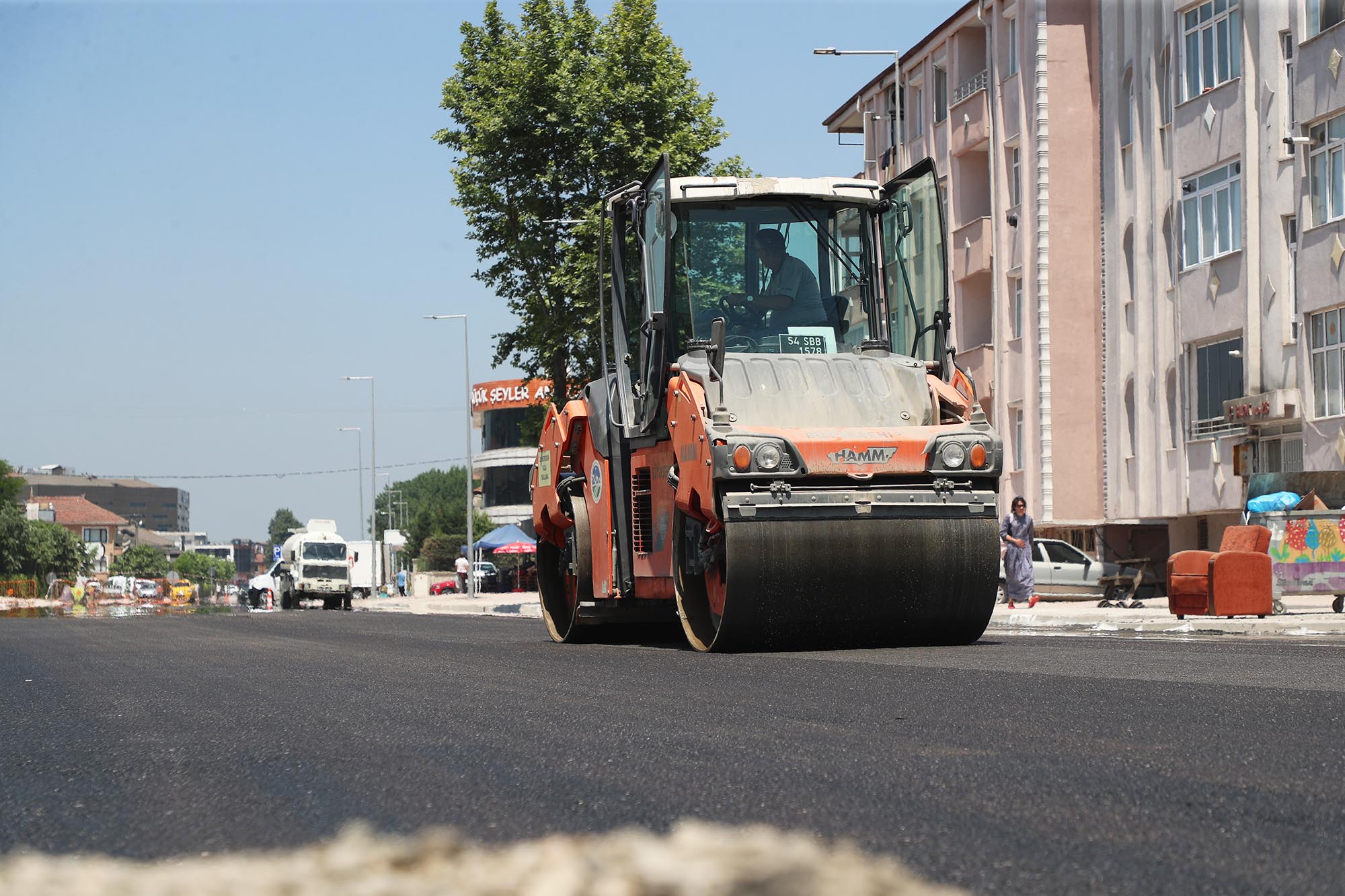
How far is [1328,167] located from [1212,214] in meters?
3.97

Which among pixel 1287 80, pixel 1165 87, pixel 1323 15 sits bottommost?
pixel 1287 80

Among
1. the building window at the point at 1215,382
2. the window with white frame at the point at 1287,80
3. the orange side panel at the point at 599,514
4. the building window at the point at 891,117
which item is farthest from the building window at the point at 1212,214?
the orange side panel at the point at 599,514

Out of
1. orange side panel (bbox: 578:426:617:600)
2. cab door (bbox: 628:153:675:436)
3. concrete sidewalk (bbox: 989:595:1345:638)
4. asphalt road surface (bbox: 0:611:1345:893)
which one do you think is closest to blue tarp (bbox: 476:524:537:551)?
concrete sidewalk (bbox: 989:595:1345:638)

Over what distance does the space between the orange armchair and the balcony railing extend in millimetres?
27515

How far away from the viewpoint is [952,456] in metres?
12.1

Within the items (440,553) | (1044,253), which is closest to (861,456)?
(1044,253)

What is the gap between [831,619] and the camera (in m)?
12.1

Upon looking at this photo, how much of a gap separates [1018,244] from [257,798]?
3768cm

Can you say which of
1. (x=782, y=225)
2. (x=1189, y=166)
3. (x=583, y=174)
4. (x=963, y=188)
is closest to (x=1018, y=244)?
(x=963, y=188)

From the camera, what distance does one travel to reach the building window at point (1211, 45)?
30938 millimetres

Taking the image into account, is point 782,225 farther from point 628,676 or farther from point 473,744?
point 473,744

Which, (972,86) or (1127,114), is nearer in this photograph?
(1127,114)

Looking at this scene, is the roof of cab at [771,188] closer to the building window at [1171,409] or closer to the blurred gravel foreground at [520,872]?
the blurred gravel foreground at [520,872]

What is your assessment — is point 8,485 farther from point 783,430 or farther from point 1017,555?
point 783,430
